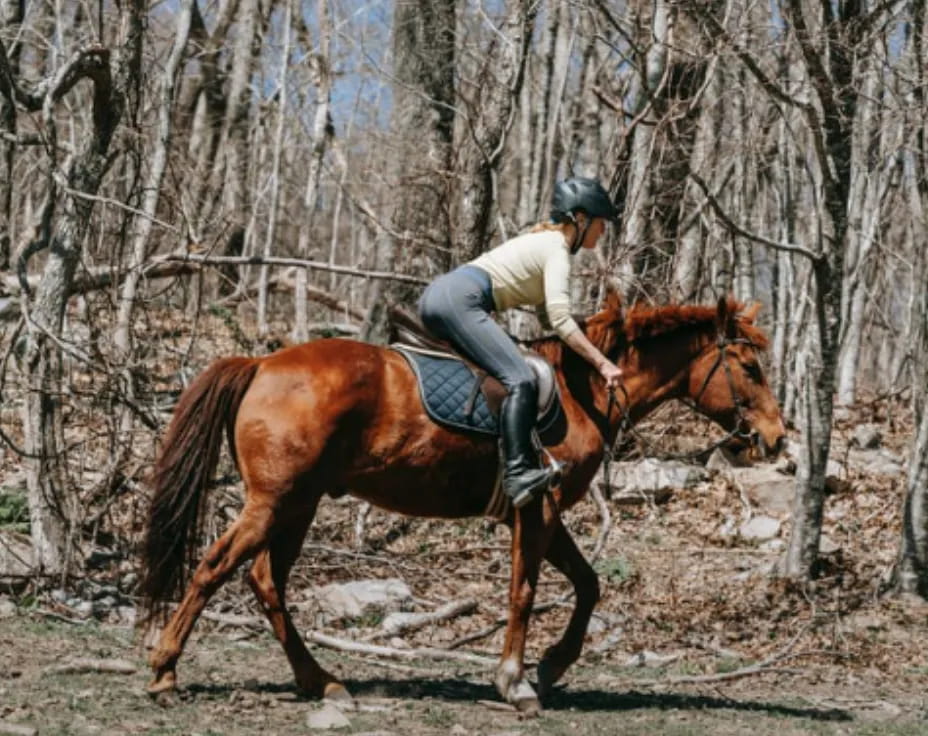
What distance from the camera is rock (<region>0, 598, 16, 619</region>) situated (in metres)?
9.32

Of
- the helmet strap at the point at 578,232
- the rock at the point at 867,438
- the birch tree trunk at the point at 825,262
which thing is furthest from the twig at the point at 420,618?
the rock at the point at 867,438

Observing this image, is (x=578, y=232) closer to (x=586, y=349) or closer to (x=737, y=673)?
(x=586, y=349)

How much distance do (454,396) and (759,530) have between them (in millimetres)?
6608

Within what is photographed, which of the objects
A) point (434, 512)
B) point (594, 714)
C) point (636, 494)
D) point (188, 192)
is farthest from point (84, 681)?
point (636, 494)

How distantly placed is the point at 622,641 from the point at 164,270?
5.79m

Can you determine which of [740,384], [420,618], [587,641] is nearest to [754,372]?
[740,384]

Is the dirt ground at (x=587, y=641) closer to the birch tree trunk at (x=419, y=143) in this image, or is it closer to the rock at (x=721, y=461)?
the rock at (x=721, y=461)

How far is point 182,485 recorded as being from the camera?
7078mm

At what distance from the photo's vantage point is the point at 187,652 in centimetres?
863

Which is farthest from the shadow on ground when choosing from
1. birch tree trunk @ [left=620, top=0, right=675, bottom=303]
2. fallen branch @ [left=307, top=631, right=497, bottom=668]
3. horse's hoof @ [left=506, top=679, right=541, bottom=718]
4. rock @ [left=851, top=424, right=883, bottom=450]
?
rock @ [left=851, top=424, right=883, bottom=450]

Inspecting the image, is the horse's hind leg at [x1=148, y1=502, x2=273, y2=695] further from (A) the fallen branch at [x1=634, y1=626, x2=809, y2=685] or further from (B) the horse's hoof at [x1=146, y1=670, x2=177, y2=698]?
(A) the fallen branch at [x1=634, y1=626, x2=809, y2=685]

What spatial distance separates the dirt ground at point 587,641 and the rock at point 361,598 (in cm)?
11

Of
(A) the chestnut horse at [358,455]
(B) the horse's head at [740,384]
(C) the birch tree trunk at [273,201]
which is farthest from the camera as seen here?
(C) the birch tree trunk at [273,201]

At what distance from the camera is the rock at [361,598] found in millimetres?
10219
